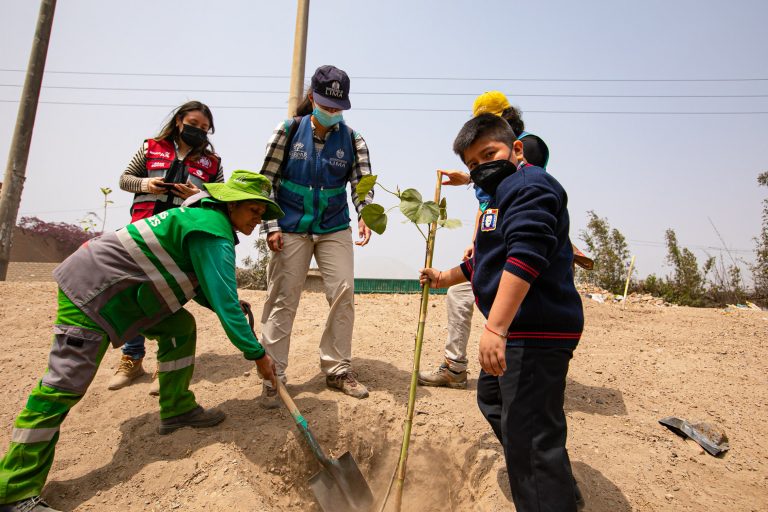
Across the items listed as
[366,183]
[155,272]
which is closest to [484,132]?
[366,183]

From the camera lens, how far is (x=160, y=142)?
338cm

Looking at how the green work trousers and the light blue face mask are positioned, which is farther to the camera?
the light blue face mask

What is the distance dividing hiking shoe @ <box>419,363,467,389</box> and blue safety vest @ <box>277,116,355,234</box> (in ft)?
4.24

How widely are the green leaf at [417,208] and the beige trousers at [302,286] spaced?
44.2 inches

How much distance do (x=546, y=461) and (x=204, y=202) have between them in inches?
82.6

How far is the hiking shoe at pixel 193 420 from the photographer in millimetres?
2820

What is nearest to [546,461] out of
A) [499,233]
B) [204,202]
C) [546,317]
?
[546,317]

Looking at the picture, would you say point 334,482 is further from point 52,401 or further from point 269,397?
point 52,401

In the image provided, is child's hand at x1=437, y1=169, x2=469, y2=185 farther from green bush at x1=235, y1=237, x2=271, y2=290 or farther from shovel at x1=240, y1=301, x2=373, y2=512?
green bush at x1=235, y1=237, x2=271, y2=290

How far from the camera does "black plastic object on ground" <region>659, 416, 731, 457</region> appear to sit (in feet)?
8.99

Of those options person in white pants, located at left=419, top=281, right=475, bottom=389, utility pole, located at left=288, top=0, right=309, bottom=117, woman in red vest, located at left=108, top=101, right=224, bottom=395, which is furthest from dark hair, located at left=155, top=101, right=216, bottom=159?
utility pole, located at left=288, top=0, right=309, bottom=117

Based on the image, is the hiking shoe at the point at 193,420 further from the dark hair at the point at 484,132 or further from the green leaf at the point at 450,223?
the dark hair at the point at 484,132

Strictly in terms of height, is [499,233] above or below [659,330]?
above

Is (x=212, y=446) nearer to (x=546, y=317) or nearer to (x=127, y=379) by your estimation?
(x=127, y=379)
